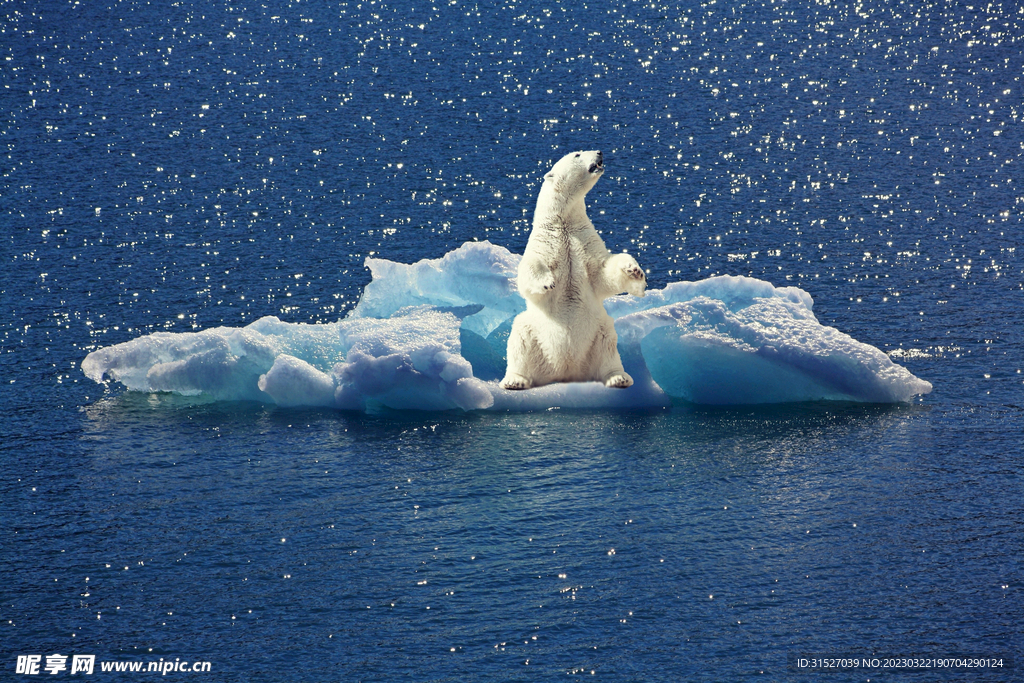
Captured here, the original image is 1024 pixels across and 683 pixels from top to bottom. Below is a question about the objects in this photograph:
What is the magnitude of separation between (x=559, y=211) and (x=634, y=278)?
39.8 inches

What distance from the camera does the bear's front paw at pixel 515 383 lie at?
11.3 metres

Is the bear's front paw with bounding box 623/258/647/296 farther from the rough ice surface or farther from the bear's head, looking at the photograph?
the bear's head

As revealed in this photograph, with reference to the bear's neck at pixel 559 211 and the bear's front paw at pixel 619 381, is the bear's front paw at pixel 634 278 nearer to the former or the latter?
the bear's neck at pixel 559 211

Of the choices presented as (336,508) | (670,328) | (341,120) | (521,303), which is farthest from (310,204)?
(336,508)

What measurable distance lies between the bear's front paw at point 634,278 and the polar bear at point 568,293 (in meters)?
0.01

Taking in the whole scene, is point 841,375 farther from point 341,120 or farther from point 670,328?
point 341,120

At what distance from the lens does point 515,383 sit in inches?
446

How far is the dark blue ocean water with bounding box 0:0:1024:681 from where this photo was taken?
7992mm

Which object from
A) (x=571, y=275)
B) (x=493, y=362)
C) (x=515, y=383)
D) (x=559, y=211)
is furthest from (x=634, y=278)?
(x=493, y=362)

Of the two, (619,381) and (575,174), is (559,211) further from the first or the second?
(619,381)

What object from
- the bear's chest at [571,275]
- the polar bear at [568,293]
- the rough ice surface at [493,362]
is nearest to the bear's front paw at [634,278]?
the polar bear at [568,293]

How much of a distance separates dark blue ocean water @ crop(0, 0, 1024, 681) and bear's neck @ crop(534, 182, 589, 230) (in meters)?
1.86

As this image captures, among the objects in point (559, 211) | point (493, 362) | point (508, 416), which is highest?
point (559, 211)

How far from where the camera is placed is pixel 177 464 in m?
10.4
